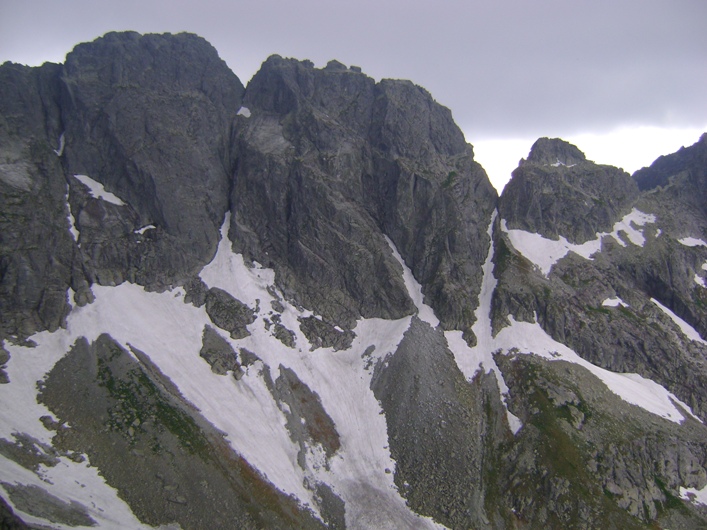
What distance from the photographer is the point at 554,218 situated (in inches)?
3669

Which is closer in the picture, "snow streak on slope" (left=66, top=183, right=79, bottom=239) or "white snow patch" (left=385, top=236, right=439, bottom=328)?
"snow streak on slope" (left=66, top=183, right=79, bottom=239)

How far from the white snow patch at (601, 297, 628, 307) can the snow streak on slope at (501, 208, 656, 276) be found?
34.1 ft

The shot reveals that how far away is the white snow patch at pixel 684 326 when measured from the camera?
77.2m

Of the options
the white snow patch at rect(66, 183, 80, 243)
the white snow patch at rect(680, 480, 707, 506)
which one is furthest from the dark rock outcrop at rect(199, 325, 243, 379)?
the white snow patch at rect(680, 480, 707, 506)

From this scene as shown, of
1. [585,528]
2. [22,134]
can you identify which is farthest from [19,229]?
[585,528]

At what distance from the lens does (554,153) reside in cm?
11244

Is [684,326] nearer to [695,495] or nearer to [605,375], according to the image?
[605,375]

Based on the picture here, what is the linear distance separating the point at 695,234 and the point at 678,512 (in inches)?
2824

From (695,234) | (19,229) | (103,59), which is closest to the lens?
(19,229)

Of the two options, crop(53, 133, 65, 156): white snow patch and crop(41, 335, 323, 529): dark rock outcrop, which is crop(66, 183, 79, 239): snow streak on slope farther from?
crop(41, 335, 323, 529): dark rock outcrop

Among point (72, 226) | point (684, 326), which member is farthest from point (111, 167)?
point (684, 326)

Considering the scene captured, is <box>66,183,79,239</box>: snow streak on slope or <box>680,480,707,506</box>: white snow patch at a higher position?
<box>680,480,707,506</box>: white snow patch

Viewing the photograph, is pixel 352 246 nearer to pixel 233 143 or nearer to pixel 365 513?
pixel 233 143

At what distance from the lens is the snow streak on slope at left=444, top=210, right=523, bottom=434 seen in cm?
6444
